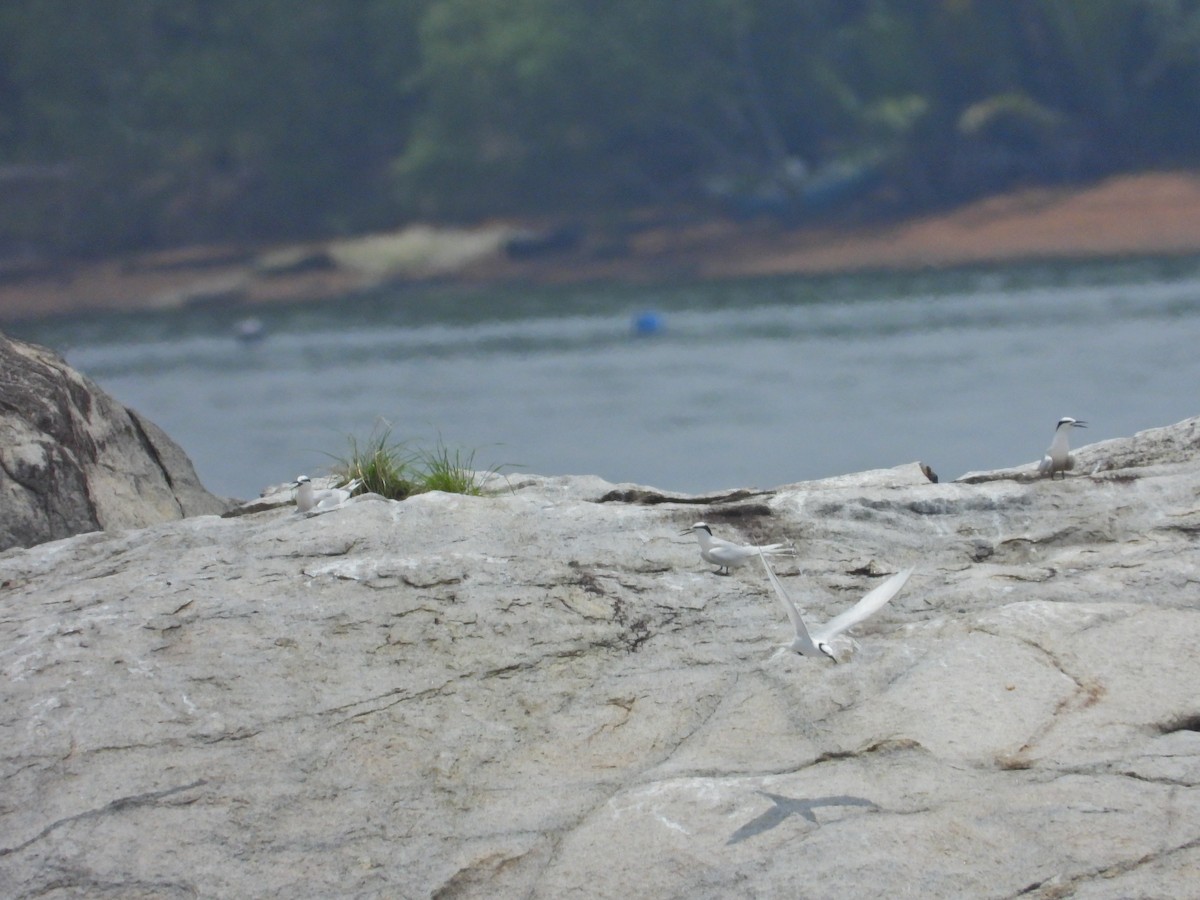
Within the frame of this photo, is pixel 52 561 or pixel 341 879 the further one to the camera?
pixel 52 561

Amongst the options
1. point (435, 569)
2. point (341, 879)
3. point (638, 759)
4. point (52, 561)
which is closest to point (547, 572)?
point (435, 569)

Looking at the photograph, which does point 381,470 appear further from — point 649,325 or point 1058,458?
point 649,325

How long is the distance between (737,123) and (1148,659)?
53.1 meters

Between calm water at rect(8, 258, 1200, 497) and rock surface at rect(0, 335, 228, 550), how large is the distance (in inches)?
711

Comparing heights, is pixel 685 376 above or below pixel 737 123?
below

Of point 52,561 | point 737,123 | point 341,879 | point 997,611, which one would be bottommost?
point 341,879

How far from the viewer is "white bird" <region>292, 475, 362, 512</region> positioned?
7.39 meters

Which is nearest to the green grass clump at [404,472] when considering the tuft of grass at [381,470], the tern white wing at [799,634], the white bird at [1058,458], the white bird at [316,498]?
the tuft of grass at [381,470]

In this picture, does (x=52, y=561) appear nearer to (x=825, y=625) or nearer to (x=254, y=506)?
(x=254, y=506)

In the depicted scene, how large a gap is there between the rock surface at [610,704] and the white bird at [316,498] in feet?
0.79

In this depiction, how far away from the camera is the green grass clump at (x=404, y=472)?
8.03 metres

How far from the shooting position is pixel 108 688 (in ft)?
19.4

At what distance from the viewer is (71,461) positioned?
26.8 ft

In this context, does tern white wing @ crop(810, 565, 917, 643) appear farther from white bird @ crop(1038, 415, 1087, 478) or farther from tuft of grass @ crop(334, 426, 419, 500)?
tuft of grass @ crop(334, 426, 419, 500)
